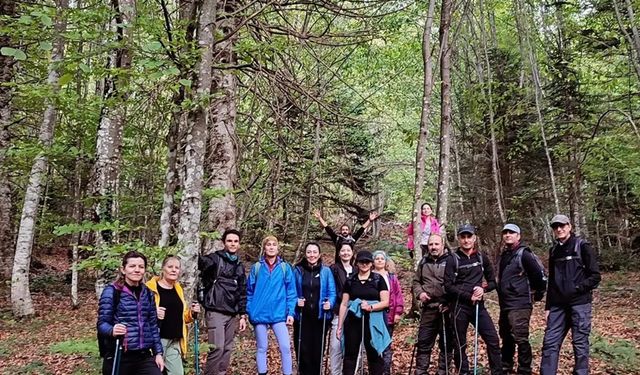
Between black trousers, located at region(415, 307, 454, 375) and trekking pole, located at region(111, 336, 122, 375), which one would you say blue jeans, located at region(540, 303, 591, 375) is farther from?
trekking pole, located at region(111, 336, 122, 375)

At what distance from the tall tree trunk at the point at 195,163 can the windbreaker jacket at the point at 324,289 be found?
1567mm

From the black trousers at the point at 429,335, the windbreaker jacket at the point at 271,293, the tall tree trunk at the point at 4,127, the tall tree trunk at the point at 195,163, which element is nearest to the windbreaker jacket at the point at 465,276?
the black trousers at the point at 429,335

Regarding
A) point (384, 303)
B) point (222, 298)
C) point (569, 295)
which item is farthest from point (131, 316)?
point (569, 295)

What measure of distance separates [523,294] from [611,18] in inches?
481

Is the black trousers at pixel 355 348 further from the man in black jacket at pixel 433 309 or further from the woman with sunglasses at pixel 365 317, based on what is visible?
the man in black jacket at pixel 433 309

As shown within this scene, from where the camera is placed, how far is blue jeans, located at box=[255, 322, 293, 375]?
6203mm

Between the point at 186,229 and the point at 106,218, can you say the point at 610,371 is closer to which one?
the point at 186,229

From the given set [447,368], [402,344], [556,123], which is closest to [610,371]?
[447,368]

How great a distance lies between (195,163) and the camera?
5.54 m

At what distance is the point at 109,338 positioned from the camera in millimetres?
4621

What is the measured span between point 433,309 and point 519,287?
43.9 inches

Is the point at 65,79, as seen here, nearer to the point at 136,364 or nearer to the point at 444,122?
the point at 136,364

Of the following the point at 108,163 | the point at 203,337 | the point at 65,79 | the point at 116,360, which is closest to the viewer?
the point at 65,79

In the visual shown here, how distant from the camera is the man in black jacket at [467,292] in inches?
247
